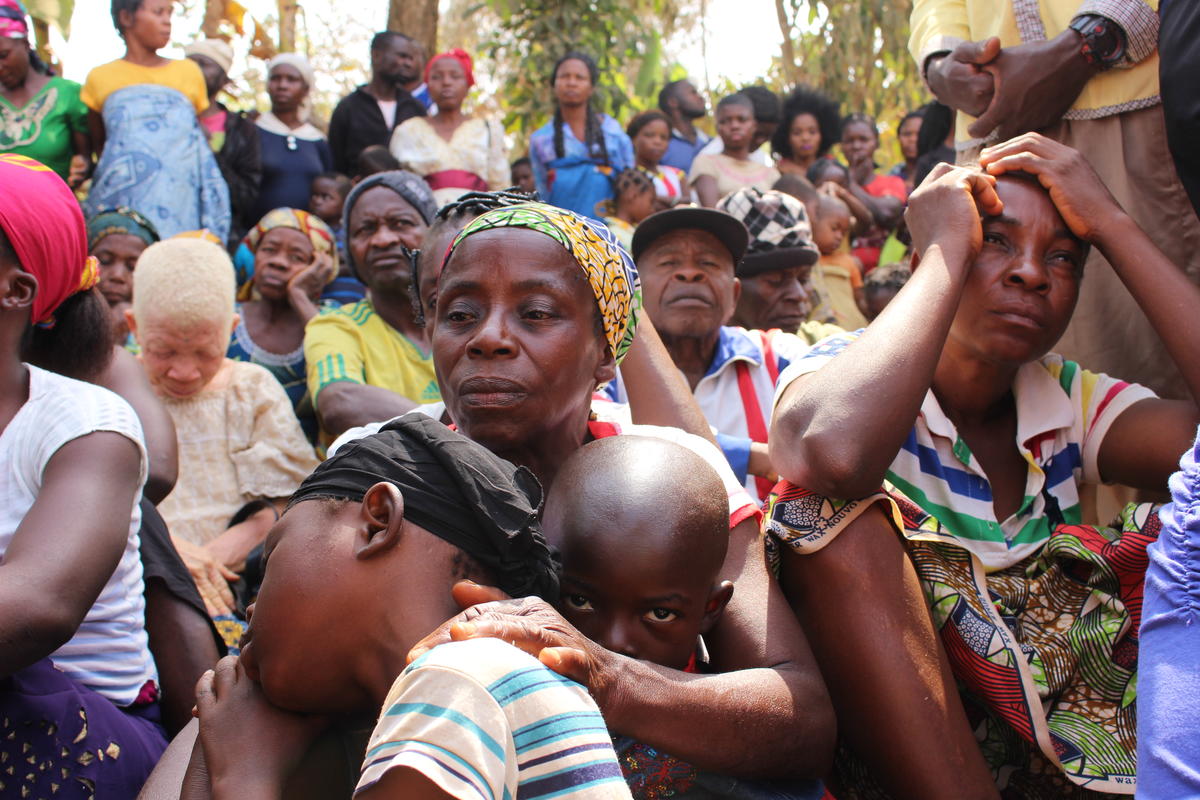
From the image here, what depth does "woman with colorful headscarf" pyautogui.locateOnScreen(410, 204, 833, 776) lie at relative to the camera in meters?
1.77

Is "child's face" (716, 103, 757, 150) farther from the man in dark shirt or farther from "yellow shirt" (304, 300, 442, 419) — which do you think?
"yellow shirt" (304, 300, 442, 419)

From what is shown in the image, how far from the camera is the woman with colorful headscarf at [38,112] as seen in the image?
6.35 meters

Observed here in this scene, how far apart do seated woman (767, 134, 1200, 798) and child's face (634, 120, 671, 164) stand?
6694 mm

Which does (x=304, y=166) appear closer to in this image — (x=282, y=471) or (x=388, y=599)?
(x=282, y=471)

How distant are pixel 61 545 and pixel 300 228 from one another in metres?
4.17

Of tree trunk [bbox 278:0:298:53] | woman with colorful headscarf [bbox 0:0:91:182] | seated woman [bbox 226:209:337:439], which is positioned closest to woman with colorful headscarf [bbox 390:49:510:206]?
seated woman [bbox 226:209:337:439]

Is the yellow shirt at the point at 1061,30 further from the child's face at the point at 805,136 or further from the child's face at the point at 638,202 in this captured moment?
the child's face at the point at 805,136

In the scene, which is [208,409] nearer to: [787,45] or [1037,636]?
[1037,636]

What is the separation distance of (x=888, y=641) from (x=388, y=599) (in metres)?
1.05

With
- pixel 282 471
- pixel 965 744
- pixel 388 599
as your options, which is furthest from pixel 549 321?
pixel 282 471

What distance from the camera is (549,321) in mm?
2238

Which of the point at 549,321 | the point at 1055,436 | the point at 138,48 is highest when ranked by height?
the point at 138,48

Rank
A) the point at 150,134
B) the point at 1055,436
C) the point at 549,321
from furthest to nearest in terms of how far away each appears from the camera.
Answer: the point at 150,134 → the point at 1055,436 → the point at 549,321

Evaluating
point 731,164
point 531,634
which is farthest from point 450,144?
point 531,634
